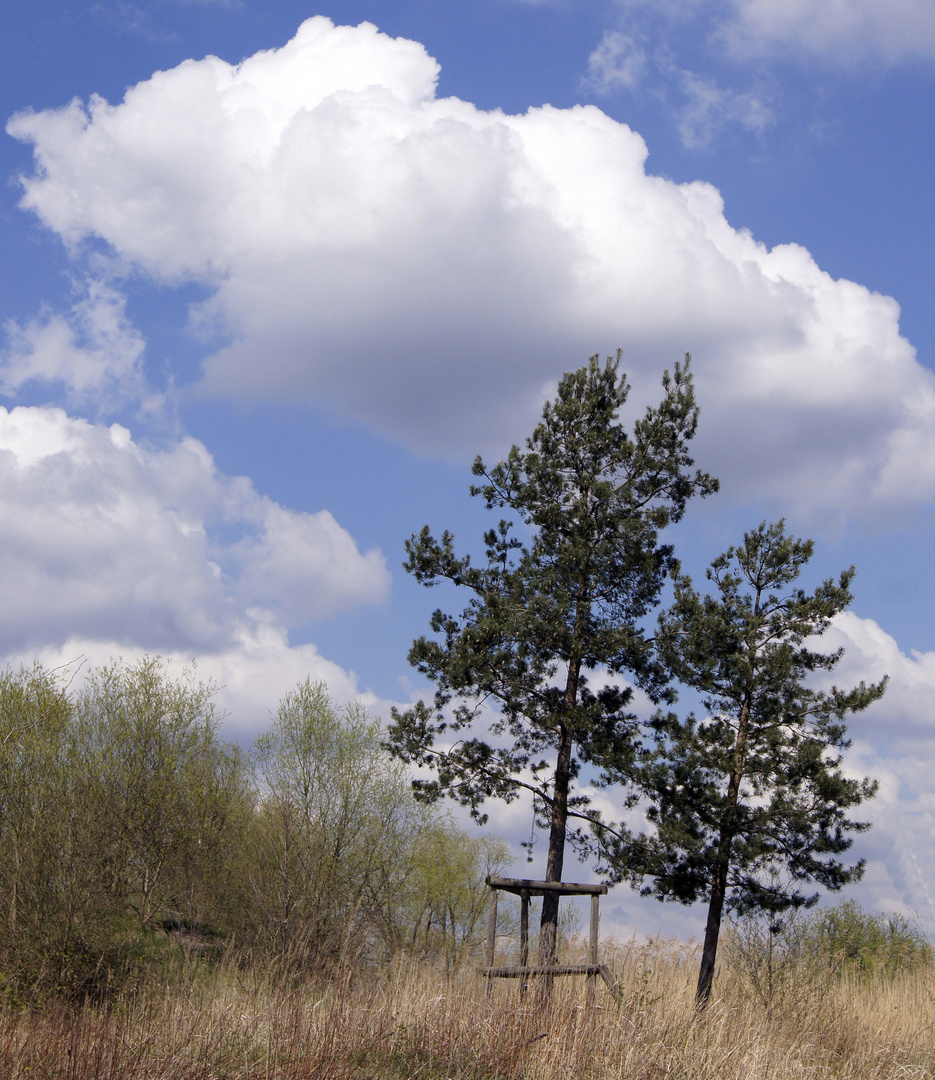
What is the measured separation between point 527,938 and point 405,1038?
4.86m

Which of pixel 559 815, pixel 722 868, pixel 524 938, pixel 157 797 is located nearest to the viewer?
pixel 524 938

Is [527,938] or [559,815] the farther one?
[559,815]

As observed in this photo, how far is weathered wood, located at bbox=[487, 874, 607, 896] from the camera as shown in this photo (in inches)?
604

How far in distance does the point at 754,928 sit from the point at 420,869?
2094 cm

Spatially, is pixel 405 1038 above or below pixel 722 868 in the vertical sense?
below

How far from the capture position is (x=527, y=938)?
14547 mm

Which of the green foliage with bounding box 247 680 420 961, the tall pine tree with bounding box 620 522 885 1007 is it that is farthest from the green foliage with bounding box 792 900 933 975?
the green foliage with bounding box 247 680 420 961

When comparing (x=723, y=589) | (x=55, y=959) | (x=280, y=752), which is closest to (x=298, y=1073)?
(x=55, y=959)

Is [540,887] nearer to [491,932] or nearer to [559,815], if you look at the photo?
[491,932]

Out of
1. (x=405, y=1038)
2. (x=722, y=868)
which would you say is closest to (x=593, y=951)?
(x=405, y=1038)

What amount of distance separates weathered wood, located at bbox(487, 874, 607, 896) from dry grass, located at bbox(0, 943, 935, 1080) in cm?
183

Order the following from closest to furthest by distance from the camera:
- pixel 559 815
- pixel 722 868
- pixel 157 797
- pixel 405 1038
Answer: pixel 405 1038
pixel 559 815
pixel 722 868
pixel 157 797

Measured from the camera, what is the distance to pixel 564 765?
19969 millimetres

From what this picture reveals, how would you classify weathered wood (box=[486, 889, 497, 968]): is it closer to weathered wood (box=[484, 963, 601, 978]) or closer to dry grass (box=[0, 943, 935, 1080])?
weathered wood (box=[484, 963, 601, 978])
